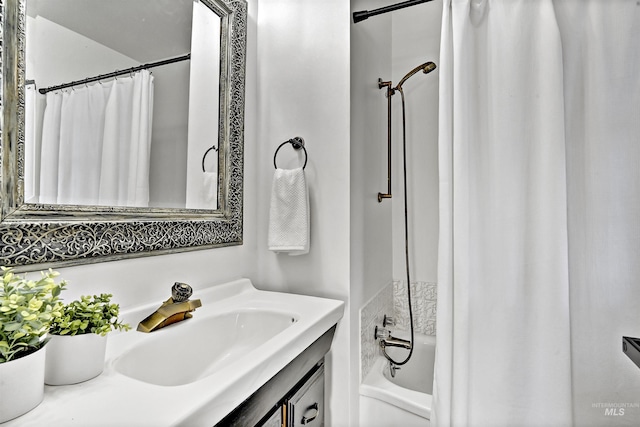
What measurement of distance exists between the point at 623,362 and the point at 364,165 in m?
1.13

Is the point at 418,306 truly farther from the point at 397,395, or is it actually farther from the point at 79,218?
the point at 79,218

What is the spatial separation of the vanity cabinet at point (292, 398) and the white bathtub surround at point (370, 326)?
267 millimetres

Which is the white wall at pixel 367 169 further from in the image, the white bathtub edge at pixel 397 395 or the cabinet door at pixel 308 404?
the cabinet door at pixel 308 404

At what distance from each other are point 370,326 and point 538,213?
2.80 ft

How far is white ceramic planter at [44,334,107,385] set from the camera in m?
0.59

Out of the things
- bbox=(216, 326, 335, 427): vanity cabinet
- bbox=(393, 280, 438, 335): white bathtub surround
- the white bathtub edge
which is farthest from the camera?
bbox=(393, 280, 438, 335): white bathtub surround

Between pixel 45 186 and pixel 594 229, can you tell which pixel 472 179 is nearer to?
pixel 594 229

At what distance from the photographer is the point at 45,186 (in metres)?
0.76

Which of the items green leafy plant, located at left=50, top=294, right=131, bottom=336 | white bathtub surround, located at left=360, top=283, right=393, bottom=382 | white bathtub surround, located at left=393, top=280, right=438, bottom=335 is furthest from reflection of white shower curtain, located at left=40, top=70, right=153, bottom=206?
white bathtub surround, located at left=393, top=280, right=438, bottom=335

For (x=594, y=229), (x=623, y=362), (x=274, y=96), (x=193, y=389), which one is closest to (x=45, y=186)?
(x=193, y=389)

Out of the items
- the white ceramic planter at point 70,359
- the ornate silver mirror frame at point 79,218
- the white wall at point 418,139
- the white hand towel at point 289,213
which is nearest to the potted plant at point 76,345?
the white ceramic planter at point 70,359

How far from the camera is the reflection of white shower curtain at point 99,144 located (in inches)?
30.6

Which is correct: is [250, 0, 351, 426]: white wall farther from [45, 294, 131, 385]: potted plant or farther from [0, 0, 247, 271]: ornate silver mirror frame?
[45, 294, 131, 385]: potted plant

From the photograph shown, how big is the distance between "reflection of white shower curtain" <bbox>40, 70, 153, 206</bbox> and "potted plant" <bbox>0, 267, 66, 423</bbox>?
0.32 m
